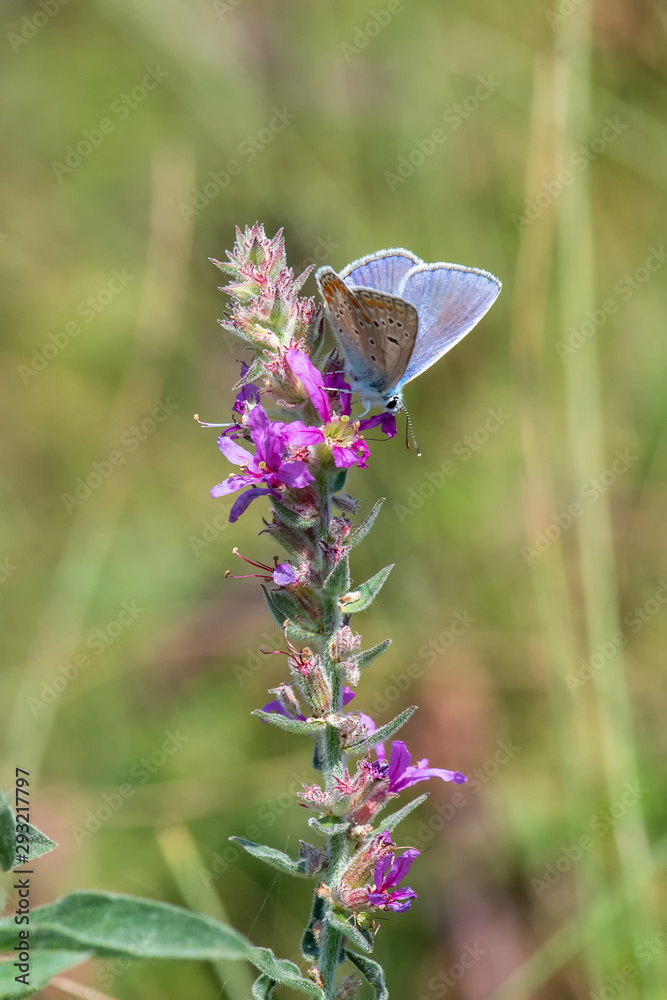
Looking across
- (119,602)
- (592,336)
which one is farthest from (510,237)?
(119,602)

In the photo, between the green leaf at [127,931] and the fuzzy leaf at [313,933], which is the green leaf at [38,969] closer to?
the green leaf at [127,931]

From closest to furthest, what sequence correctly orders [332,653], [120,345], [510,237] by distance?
1. [332,653]
2. [510,237]
3. [120,345]

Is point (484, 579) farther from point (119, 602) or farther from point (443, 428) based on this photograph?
point (119, 602)

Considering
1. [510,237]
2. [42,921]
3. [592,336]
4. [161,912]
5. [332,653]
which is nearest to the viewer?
[161,912]

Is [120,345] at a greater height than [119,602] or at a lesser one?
greater

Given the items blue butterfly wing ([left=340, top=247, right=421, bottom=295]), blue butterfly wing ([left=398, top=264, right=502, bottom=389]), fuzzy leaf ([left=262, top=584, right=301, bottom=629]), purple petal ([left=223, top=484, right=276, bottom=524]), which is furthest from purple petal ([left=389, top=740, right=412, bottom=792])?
blue butterfly wing ([left=340, top=247, right=421, bottom=295])

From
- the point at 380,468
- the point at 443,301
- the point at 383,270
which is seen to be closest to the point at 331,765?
the point at 443,301

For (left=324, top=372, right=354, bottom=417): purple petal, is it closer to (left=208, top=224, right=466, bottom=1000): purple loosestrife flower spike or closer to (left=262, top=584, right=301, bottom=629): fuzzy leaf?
(left=208, top=224, right=466, bottom=1000): purple loosestrife flower spike
